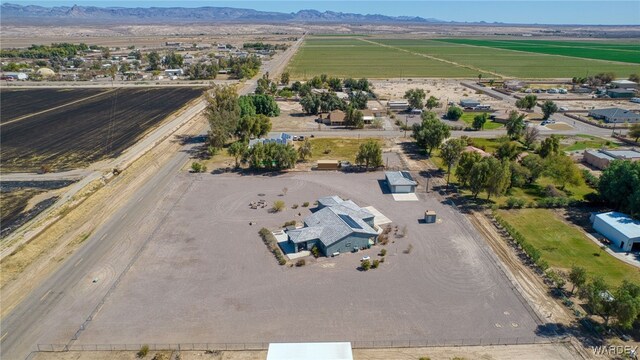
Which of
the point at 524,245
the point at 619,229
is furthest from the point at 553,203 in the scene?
the point at 524,245

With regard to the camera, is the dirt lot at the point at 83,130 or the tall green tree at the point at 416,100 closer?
the dirt lot at the point at 83,130

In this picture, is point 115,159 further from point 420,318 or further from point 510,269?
point 510,269

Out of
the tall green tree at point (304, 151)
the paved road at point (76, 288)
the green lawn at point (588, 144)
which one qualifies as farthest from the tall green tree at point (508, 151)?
the paved road at point (76, 288)

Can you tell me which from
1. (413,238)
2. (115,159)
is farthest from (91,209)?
(413,238)

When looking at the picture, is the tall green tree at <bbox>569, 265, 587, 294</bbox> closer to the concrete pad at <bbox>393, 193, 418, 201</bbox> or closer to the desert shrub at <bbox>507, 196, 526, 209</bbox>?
the desert shrub at <bbox>507, 196, 526, 209</bbox>

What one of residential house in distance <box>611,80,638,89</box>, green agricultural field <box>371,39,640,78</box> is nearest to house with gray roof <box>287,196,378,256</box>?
residential house in distance <box>611,80,638,89</box>

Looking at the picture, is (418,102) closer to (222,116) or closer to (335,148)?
(335,148)

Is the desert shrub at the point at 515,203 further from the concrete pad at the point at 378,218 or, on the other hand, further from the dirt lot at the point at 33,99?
the dirt lot at the point at 33,99
